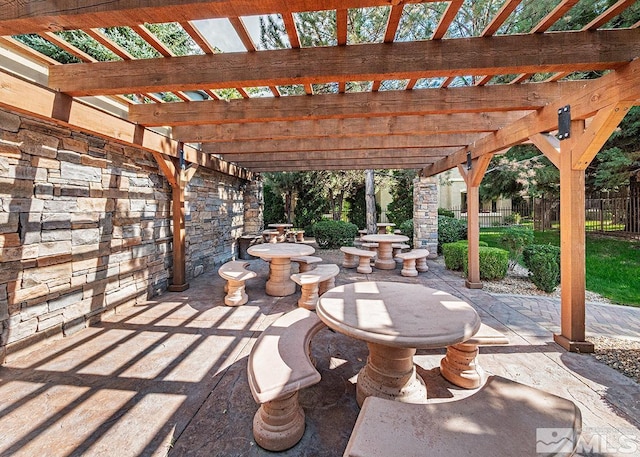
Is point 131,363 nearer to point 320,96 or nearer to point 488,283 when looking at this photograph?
point 320,96

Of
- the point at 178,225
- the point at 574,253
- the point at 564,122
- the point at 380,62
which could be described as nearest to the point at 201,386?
the point at 380,62

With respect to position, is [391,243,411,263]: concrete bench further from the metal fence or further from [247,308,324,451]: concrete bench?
the metal fence

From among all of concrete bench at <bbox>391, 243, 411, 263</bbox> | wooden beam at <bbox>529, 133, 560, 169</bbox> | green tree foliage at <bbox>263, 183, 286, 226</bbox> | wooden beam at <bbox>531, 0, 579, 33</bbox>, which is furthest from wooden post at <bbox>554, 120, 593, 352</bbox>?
green tree foliage at <bbox>263, 183, 286, 226</bbox>

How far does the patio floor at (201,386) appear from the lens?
1.72 meters

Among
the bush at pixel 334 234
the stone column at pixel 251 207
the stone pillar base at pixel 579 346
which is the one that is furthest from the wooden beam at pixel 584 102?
the stone column at pixel 251 207

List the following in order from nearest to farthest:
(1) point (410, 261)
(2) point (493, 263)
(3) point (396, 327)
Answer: (3) point (396, 327) < (2) point (493, 263) < (1) point (410, 261)

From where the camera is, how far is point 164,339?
3.03 meters

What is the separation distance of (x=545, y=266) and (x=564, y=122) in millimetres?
2810

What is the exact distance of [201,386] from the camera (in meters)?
2.24

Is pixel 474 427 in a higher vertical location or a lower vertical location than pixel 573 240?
lower

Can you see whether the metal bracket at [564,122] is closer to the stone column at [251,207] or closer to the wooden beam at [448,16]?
the wooden beam at [448,16]

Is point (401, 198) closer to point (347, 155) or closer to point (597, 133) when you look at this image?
point (347, 155)

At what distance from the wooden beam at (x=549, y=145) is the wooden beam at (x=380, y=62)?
0.93 metres

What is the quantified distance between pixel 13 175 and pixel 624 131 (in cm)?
1264
